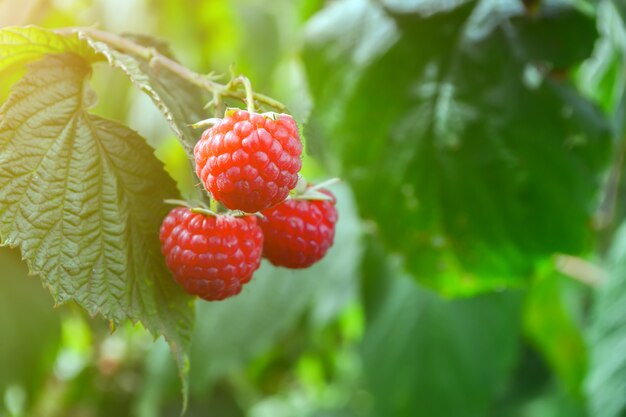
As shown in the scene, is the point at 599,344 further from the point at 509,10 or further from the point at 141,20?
the point at 141,20

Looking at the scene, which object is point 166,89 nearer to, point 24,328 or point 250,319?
point 24,328

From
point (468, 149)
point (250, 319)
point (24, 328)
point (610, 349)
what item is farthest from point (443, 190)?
point (24, 328)

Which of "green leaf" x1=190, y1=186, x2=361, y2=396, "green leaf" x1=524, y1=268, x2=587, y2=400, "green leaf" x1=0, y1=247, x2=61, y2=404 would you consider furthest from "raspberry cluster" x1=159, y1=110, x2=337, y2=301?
"green leaf" x1=524, y1=268, x2=587, y2=400

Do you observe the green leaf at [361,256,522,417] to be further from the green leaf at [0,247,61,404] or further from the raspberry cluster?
the raspberry cluster

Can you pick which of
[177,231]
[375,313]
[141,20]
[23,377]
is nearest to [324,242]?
[177,231]

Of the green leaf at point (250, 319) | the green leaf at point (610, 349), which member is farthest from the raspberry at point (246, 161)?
the green leaf at point (250, 319)
